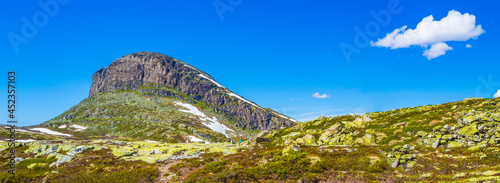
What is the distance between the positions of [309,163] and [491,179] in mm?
14459

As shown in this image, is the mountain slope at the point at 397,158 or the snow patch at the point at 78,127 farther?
A: the snow patch at the point at 78,127

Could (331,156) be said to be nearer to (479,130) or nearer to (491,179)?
(491,179)

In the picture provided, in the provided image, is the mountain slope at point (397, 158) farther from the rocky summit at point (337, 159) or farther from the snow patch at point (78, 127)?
the snow patch at point (78, 127)

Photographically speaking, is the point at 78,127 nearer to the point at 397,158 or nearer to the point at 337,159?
the point at 337,159

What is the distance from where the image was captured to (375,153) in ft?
89.2

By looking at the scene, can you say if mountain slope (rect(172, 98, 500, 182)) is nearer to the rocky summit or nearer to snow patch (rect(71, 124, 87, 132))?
the rocky summit

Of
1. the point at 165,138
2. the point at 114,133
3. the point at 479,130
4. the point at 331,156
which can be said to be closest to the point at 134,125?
the point at 114,133

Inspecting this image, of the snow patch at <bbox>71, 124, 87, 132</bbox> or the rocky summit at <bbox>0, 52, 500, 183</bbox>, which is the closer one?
the rocky summit at <bbox>0, 52, 500, 183</bbox>

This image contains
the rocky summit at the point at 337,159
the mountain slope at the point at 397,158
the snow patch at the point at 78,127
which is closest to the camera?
the mountain slope at the point at 397,158

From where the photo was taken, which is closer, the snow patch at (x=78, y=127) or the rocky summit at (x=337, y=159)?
the rocky summit at (x=337, y=159)

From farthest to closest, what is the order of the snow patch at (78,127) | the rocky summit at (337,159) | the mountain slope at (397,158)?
the snow patch at (78,127) → the rocky summit at (337,159) → the mountain slope at (397,158)

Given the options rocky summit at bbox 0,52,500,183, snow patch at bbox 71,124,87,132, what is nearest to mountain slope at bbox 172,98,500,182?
rocky summit at bbox 0,52,500,183

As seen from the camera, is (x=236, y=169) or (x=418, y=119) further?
(x=418, y=119)

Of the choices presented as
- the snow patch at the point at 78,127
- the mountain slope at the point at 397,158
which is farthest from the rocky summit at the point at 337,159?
the snow patch at the point at 78,127
